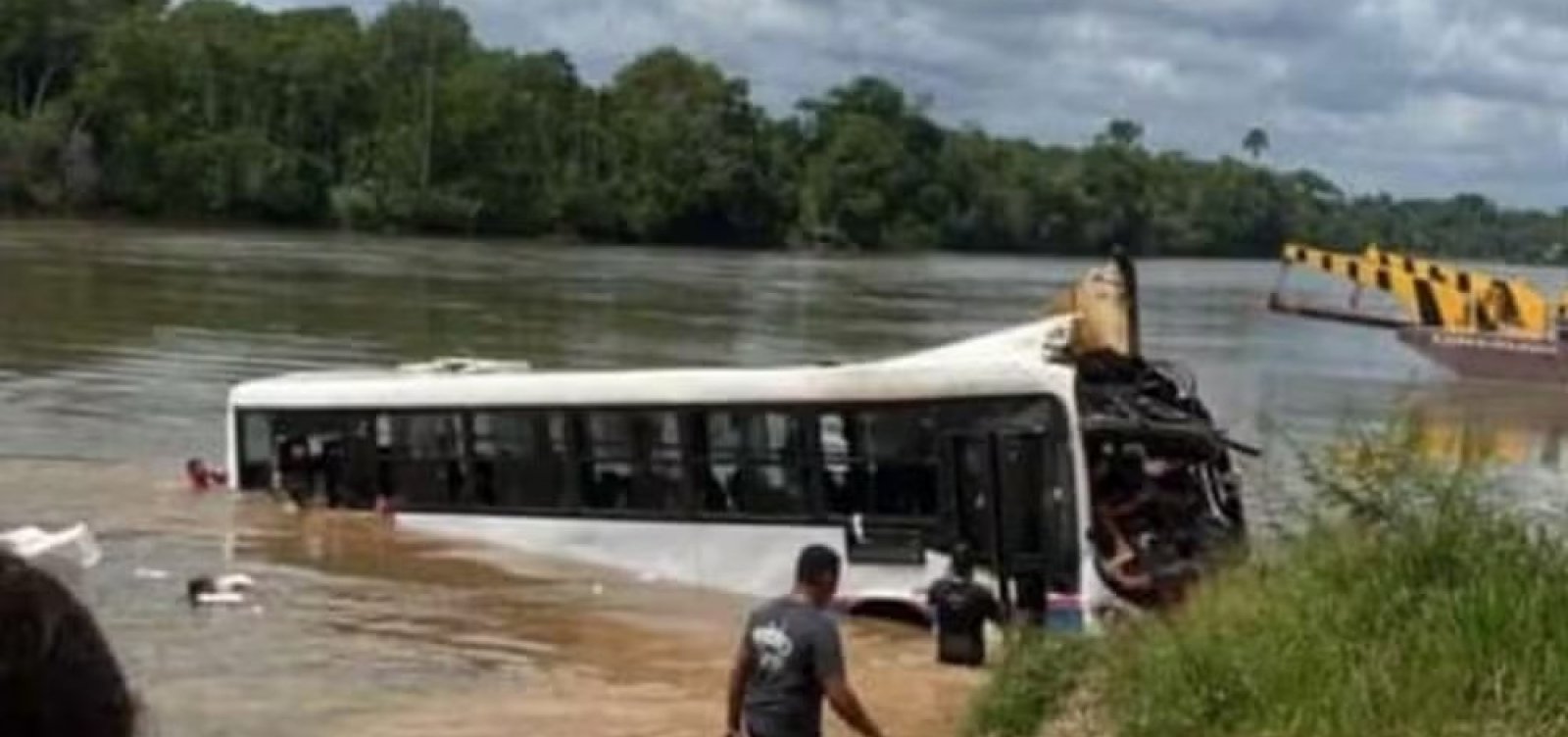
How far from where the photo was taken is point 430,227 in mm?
135250

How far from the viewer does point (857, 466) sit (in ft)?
70.5

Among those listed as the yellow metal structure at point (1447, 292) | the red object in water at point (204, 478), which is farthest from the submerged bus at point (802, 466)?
the yellow metal structure at point (1447, 292)

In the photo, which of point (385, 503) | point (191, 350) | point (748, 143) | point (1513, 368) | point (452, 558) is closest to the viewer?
point (452, 558)

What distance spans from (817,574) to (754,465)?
1253cm

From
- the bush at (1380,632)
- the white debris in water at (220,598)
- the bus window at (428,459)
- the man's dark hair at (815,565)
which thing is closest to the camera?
the bush at (1380,632)

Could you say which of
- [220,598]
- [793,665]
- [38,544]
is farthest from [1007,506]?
[38,544]

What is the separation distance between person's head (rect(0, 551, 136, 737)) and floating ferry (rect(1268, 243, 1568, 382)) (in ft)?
198

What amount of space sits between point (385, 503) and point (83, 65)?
112689mm

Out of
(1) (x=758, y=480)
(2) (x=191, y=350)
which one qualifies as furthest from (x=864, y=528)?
(2) (x=191, y=350)

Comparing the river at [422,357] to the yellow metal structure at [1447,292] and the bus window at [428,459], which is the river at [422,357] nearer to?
the bus window at [428,459]

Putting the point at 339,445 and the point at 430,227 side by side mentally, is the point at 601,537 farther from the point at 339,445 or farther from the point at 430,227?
the point at 430,227

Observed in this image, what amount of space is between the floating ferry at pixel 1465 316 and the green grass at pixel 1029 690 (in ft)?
160

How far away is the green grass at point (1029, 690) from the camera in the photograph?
12727 mm

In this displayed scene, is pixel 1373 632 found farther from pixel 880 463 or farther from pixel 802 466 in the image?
pixel 802 466
